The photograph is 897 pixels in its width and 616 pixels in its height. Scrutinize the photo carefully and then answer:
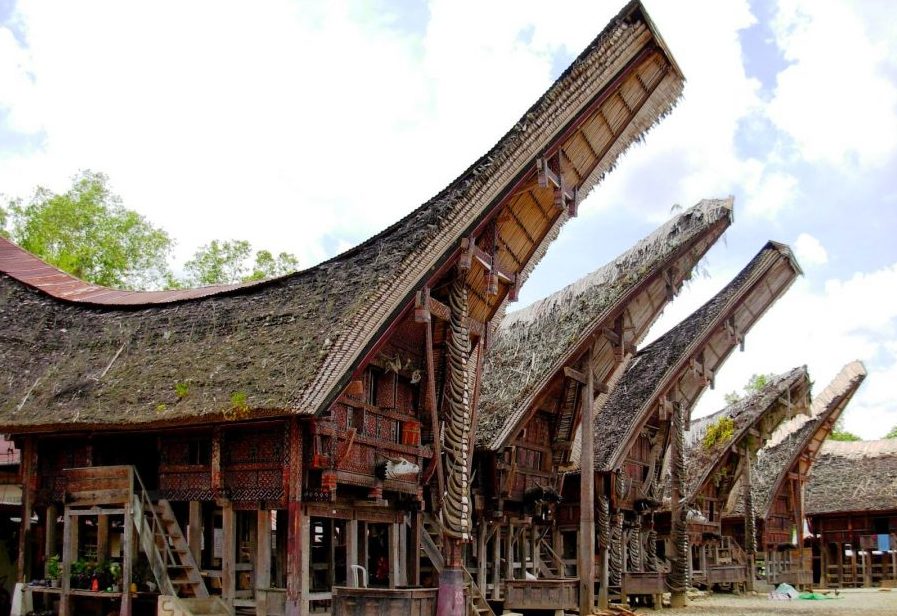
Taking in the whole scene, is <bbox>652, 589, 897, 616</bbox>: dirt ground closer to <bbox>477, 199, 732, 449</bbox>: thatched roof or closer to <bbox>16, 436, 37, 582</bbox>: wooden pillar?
<bbox>477, 199, 732, 449</bbox>: thatched roof

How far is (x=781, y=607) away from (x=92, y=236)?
23807 mm

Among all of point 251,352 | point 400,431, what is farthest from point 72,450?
point 400,431

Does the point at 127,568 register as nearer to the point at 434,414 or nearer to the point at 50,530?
the point at 50,530

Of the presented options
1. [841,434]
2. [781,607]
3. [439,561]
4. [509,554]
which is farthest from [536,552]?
[841,434]

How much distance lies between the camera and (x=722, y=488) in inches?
1356

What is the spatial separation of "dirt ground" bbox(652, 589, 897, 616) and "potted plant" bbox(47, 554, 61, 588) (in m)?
12.9

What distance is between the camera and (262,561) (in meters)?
14.3

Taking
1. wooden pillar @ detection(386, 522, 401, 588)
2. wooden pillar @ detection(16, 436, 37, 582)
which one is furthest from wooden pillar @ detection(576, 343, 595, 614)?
wooden pillar @ detection(16, 436, 37, 582)

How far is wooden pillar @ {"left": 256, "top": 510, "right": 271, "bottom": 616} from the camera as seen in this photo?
46.2 feet

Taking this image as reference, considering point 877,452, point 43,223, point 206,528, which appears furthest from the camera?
point 877,452

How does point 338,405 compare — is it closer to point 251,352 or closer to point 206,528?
point 251,352

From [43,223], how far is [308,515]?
75.2 ft

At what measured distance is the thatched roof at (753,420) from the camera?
31453mm

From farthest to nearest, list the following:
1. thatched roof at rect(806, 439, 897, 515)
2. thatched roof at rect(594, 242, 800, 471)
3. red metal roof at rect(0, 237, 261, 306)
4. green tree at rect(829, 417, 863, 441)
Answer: green tree at rect(829, 417, 863, 441) → thatched roof at rect(806, 439, 897, 515) → thatched roof at rect(594, 242, 800, 471) → red metal roof at rect(0, 237, 261, 306)
